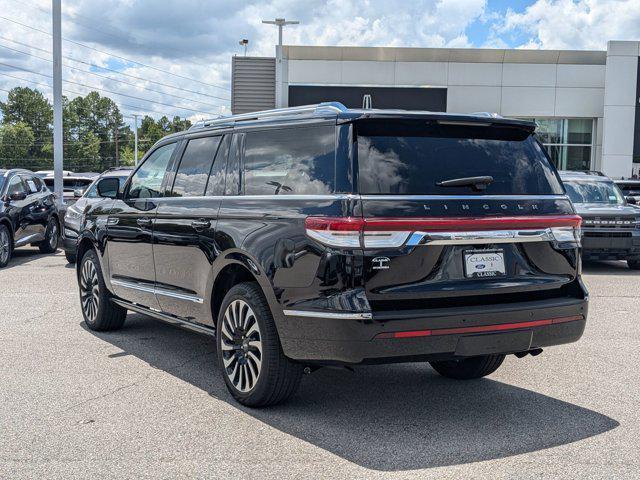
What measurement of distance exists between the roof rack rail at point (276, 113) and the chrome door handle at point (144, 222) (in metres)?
0.85

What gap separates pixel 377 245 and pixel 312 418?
1.33 m

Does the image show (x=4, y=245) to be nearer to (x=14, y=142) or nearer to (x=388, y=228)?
(x=388, y=228)

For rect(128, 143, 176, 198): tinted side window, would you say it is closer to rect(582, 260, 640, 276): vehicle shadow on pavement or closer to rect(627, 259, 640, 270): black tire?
rect(582, 260, 640, 276): vehicle shadow on pavement

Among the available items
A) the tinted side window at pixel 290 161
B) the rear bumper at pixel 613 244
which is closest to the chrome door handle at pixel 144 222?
the tinted side window at pixel 290 161

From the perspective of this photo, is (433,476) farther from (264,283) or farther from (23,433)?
(23,433)

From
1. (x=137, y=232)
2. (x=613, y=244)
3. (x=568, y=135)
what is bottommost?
(x=613, y=244)

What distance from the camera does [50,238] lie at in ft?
53.7

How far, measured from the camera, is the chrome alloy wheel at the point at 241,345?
16.3 ft

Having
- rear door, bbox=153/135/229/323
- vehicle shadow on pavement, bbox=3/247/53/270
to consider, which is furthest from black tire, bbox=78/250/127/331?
vehicle shadow on pavement, bbox=3/247/53/270

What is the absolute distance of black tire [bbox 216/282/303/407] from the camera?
→ 190 inches

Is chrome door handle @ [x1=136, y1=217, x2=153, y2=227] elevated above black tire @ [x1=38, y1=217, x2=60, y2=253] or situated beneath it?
elevated above

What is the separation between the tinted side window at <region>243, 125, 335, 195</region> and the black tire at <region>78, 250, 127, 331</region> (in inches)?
111

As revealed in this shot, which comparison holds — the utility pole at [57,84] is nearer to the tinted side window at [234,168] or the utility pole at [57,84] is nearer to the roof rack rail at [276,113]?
the roof rack rail at [276,113]

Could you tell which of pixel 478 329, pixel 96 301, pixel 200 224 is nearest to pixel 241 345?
pixel 200 224
